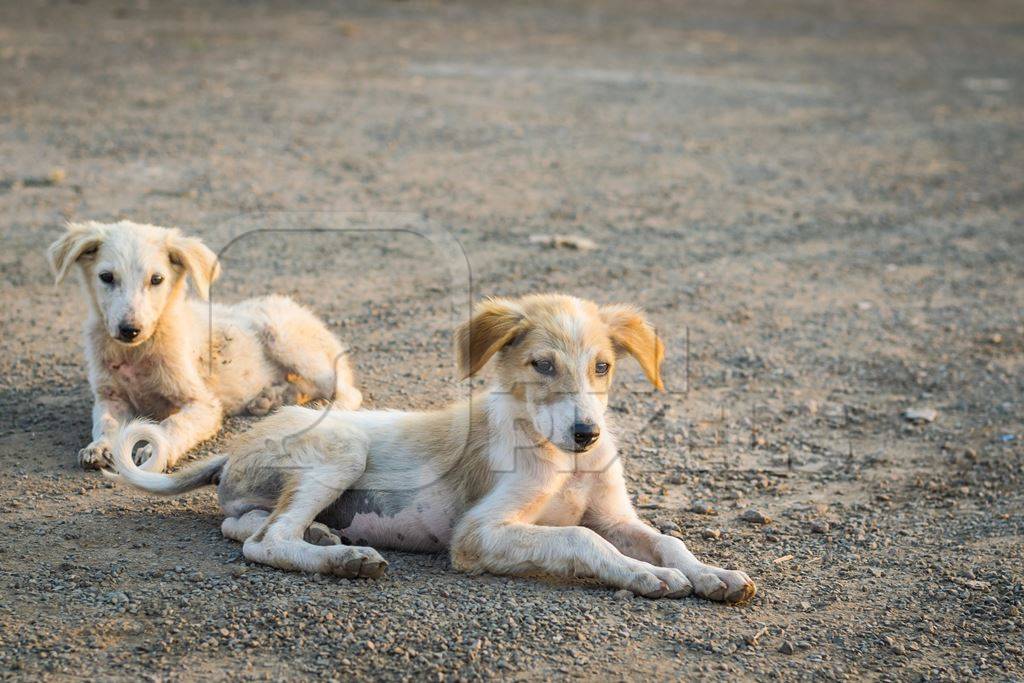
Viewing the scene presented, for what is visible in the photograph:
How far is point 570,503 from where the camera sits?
5234 millimetres

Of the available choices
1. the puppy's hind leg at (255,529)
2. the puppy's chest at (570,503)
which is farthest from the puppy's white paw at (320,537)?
the puppy's chest at (570,503)

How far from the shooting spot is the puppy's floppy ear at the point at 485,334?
16.9 feet

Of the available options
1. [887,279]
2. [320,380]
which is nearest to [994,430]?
[887,279]

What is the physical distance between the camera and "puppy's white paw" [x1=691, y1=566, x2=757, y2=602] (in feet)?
15.8

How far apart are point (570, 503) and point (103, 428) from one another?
8.19 ft

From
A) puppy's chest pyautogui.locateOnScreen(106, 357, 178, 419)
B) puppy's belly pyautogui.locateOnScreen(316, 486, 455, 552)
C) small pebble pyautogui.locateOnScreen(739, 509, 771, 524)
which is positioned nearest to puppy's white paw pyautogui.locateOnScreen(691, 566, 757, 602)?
small pebble pyautogui.locateOnScreen(739, 509, 771, 524)

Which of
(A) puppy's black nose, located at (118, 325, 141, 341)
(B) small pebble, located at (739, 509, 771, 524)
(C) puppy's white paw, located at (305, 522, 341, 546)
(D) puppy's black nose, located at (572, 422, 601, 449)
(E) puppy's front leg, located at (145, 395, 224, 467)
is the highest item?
(D) puppy's black nose, located at (572, 422, 601, 449)

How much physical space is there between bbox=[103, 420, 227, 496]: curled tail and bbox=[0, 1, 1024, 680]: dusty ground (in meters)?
0.16

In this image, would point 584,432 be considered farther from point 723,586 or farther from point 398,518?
point 398,518

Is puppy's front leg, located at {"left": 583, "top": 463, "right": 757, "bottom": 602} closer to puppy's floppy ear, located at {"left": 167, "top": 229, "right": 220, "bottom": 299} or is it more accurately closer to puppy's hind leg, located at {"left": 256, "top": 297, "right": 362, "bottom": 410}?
puppy's hind leg, located at {"left": 256, "top": 297, "right": 362, "bottom": 410}

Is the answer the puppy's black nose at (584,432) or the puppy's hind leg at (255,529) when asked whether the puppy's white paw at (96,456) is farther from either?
the puppy's black nose at (584,432)

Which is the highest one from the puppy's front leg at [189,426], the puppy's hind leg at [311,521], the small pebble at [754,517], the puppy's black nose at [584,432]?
the puppy's black nose at [584,432]

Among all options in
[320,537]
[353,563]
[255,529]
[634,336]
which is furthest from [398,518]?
[634,336]

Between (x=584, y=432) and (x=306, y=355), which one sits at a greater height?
(x=584, y=432)
